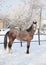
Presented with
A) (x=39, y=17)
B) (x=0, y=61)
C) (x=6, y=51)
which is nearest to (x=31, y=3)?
(x=39, y=17)

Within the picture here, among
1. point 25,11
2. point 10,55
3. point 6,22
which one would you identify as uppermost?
point 25,11

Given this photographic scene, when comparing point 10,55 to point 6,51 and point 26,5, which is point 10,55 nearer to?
point 6,51

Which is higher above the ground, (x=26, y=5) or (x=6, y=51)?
(x=26, y=5)

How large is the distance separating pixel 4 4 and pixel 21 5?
63 centimetres

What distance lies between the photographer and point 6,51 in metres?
3.07

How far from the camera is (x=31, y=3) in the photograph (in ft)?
20.4

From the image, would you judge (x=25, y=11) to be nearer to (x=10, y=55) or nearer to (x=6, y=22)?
(x=6, y=22)

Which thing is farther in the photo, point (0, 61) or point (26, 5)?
point (26, 5)

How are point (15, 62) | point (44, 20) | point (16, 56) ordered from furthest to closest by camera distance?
point (44, 20)
point (16, 56)
point (15, 62)

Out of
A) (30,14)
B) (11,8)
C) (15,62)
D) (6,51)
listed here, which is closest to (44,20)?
(30,14)

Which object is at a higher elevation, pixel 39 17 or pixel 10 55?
pixel 39 17

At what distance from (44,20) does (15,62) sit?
3.62 meters

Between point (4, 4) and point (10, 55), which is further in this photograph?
point (4, 4)

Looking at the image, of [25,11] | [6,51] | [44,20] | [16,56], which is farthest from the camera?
[25,11]
